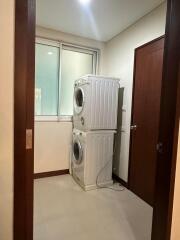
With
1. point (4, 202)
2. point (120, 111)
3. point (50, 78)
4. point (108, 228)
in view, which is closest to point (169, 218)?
point (108, 228)

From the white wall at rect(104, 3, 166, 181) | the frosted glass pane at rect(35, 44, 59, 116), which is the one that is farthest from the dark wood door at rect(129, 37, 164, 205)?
the frosted glass pane at rect(35, 44, 59, 116)

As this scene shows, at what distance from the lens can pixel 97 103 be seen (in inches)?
105

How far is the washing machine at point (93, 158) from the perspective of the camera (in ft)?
8.81

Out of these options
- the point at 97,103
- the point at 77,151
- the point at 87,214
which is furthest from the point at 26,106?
the point at 77,151

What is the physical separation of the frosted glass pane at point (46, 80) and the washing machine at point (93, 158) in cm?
70

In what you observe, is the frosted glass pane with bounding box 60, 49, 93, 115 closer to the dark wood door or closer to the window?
the window

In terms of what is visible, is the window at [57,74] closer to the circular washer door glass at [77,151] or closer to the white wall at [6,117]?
the circular washer door glass at [77,151]

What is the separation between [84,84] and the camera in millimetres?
2684

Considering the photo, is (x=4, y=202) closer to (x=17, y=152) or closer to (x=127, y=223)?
(x=17, y=152)

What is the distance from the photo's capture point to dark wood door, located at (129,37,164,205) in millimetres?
2279

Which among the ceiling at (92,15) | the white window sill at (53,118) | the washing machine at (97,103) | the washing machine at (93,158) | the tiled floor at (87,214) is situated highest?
the ceiling at (92,15)

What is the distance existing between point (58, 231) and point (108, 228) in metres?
0.50

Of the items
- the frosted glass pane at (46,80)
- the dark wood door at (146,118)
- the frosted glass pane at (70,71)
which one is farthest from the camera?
the frosted glass pane at (70,71)

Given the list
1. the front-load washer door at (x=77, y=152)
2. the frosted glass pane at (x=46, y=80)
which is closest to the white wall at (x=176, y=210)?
the front-load washer door at (x=77, y=152)
